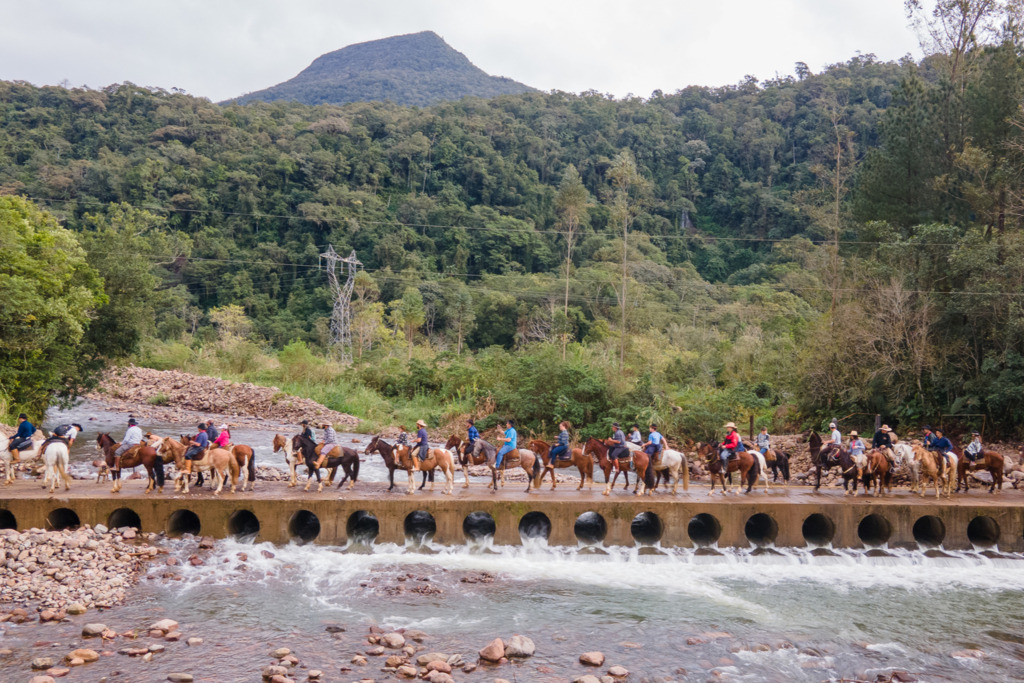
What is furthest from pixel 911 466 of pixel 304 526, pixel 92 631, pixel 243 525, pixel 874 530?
pixel 92 631

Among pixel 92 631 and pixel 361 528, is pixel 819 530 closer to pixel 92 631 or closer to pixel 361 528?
pixel 361 528

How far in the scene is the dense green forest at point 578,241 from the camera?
26.3 m

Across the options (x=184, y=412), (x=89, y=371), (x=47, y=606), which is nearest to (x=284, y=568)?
(x=47, y=606)

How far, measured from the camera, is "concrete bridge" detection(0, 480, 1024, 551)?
53.3ft

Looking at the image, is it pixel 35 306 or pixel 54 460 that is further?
pixel 35 306

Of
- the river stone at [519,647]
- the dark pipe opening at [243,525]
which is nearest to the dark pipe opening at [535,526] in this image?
the river stone at [519,647]

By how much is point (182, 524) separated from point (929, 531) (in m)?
17.9

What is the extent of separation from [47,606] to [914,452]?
18.8 m

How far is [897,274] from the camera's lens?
2653 centimetres

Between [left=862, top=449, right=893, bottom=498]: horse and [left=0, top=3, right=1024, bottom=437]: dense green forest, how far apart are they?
24.1ft

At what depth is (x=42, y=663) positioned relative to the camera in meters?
10.6

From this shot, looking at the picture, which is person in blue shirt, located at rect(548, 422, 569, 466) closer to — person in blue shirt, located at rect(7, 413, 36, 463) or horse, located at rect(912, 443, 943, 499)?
horse, located at rect(912, 443, 943, 499)

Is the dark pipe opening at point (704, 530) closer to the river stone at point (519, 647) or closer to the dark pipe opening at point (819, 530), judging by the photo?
the dark pipe opening at point (819, 530)

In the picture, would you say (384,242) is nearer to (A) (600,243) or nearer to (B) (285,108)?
(A) (600,243)
